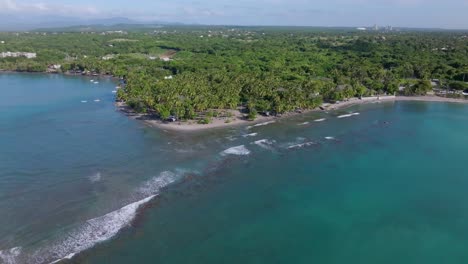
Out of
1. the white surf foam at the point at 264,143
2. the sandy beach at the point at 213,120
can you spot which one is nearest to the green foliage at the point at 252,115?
the sandy beach at the point at 213,120

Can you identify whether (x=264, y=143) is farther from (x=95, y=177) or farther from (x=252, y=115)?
(x=95, y=177)

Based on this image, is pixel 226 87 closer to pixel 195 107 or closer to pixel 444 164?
pixel 195 107

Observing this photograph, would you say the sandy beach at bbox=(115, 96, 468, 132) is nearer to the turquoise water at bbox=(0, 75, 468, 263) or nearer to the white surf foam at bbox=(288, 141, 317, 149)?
the turquoise water at bbox=(0, 75, 468, 263)

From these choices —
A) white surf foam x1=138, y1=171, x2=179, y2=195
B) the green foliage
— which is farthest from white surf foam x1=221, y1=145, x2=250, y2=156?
the green foliage

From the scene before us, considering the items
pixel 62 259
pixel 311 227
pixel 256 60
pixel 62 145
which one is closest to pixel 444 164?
pixel 311 227

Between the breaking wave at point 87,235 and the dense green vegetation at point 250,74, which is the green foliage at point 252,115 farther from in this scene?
the breaking wave at point 87,235
